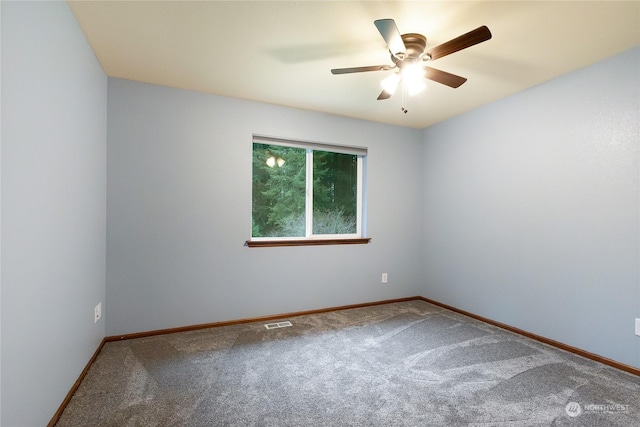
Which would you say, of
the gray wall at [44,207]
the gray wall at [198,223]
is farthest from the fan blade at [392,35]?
the gray wall at [198,223]

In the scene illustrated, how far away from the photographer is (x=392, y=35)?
5.20ft

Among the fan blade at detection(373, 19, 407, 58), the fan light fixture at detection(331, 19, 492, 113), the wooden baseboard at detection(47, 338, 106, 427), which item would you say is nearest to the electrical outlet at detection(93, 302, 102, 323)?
the wooden baseboard at detection(47, 338, 106, 427)

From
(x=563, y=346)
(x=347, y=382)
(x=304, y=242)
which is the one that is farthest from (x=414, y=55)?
(x=563, y=346)

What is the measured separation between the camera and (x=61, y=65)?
1622 mm

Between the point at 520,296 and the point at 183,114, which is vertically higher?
the point at 183,114

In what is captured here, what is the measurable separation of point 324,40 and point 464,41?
35.1 inches

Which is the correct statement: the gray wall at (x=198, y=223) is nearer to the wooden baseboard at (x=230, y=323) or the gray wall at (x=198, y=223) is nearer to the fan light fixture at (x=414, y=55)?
the wooden baseboard at (x=230, y=323)

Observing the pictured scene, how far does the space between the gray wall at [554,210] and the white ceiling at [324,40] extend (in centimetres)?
30

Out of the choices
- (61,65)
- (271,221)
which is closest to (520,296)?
(271,221)

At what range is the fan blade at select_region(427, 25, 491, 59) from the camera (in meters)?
1.47

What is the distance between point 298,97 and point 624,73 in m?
2.55

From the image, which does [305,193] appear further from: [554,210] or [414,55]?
[554,210]

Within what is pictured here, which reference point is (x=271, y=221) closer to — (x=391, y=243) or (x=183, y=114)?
(x=183, y=114)

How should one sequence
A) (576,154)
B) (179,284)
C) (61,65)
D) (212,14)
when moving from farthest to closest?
(179,284) < (576,154) < (212,14) < (61,65)
